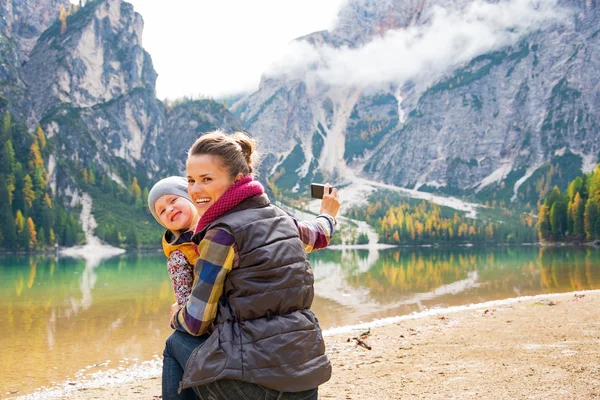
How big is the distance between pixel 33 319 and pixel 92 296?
40.8 feet

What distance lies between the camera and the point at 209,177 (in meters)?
3.93

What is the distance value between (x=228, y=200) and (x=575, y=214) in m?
116

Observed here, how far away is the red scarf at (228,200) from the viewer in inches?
145

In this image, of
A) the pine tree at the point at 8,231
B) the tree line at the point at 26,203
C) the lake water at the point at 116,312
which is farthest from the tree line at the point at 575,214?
the pine tree at the point at 8,231

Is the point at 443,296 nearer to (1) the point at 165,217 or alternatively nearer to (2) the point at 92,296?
(2) the point at 92,296

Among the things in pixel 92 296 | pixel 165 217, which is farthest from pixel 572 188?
pixel 165 217

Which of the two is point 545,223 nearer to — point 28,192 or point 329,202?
point 329,202

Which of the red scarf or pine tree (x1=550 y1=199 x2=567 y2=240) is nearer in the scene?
the red scarf

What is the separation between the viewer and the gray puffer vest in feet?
11.4

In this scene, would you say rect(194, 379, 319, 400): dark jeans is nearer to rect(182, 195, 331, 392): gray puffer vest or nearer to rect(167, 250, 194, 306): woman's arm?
rect(182, 195, 331, 392): gray puffer vest

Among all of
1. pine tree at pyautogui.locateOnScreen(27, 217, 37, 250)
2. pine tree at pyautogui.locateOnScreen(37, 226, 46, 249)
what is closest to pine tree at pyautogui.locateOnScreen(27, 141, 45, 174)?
pine tree at pyautogui.locateOnScreen(37, 226, 46, 249)

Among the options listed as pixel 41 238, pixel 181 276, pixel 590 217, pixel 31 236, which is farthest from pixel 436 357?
pixel 41 238

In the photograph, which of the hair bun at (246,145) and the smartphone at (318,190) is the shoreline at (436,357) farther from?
the hair bun at (246,145)

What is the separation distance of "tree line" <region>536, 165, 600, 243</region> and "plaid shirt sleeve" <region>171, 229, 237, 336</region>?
108 meters
